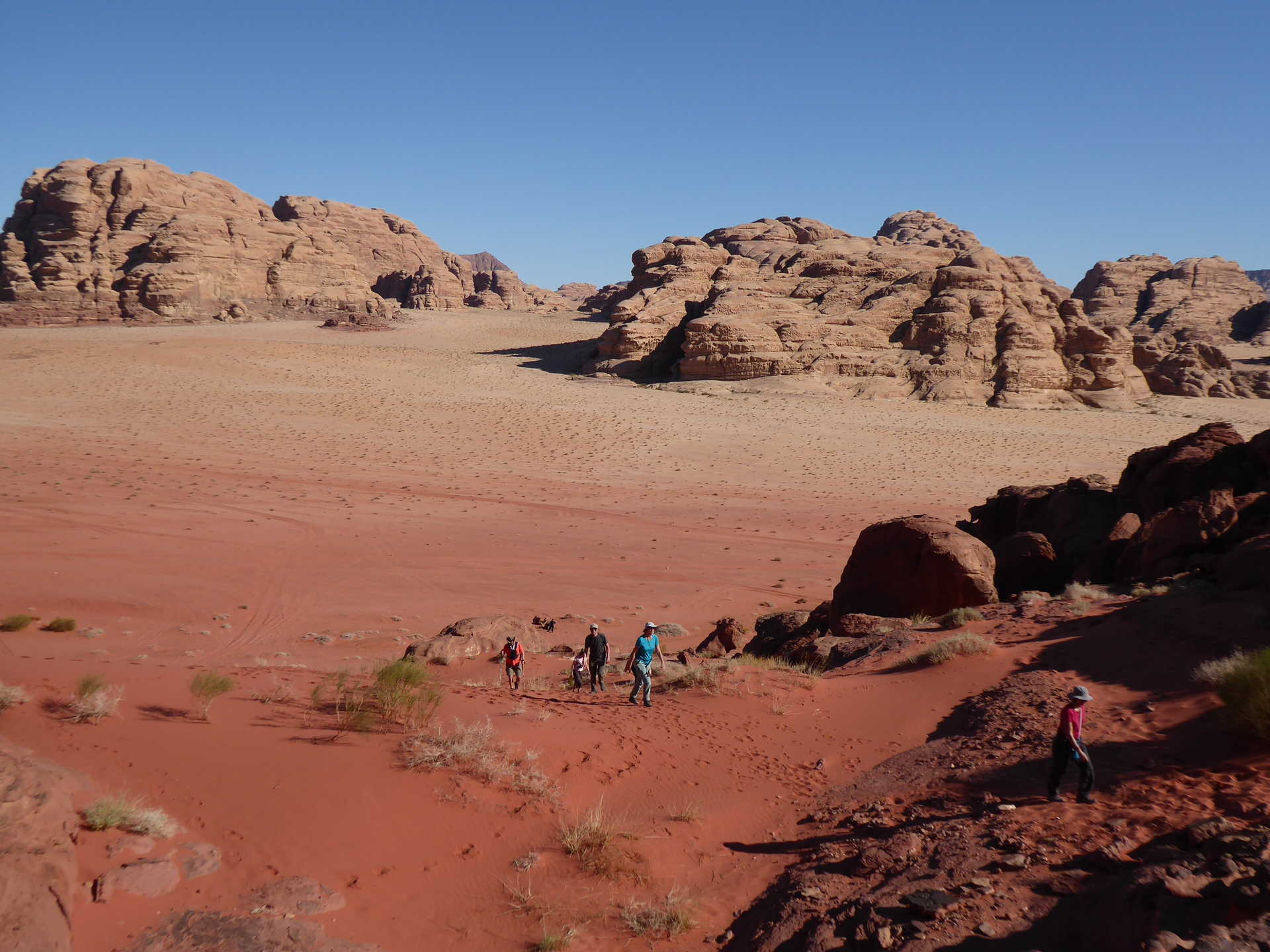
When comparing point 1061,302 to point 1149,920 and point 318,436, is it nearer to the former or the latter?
point 318,436

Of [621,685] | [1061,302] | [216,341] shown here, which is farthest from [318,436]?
[1061,302]

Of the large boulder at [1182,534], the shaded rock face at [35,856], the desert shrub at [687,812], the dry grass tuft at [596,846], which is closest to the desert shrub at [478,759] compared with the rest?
the dry grass tuft at [596,846]

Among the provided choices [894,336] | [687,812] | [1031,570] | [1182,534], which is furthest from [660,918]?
[894,336]

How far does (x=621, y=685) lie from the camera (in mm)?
10922

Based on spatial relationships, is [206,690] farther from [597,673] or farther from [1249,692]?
[1249,692]

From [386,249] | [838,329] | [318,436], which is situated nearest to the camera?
[318,436]

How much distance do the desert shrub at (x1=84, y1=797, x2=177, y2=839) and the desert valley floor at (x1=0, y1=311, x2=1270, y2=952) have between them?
18cm

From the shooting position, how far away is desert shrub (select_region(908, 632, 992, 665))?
992 centimetres

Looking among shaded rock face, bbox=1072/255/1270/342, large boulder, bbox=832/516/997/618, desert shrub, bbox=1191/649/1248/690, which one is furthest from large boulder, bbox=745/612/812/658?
shaded rock face, bbox=1072/255/1270/342

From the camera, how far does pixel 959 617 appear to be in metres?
11.7

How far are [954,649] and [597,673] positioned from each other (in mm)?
4544

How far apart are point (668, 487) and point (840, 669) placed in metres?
18.1

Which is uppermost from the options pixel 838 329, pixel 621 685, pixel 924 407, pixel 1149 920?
pixel 838 329

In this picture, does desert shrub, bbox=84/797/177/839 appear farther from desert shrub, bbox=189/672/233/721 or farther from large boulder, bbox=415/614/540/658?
large boulder, bbox=415/614/540/658
